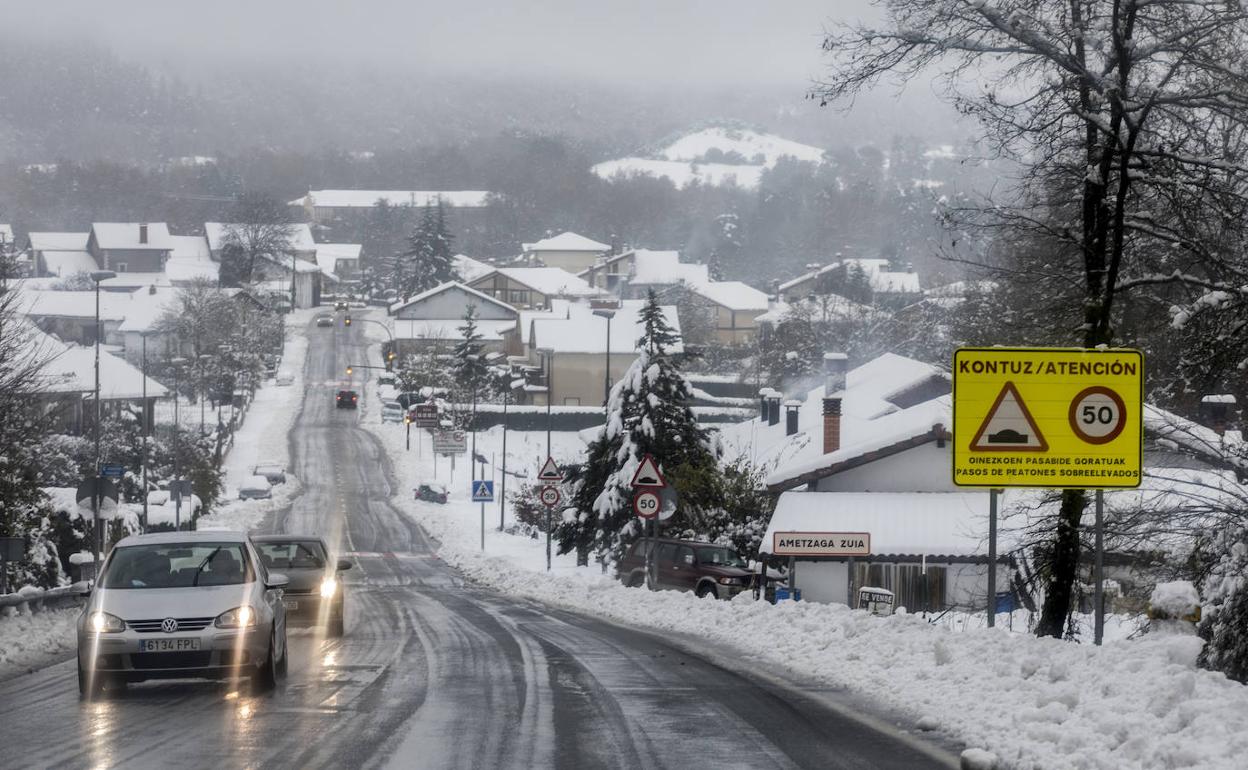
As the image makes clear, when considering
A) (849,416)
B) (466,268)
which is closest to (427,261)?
(466,268)

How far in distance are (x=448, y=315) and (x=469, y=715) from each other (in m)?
132

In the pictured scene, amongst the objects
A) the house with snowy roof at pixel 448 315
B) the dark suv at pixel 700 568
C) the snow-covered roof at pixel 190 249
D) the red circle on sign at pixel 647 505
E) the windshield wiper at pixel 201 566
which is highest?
the snow-covered roof at pixel 190 249

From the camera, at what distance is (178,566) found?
54.6 ft

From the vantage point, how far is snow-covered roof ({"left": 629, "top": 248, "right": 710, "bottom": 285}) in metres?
180

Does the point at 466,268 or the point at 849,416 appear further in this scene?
the point at 466,268

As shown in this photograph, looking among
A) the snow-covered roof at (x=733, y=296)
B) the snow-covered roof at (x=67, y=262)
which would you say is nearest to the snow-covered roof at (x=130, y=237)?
the snow-covered roof at (x=67, y=262)

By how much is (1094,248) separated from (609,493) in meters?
33.1

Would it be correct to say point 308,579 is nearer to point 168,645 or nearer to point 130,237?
point 168,645

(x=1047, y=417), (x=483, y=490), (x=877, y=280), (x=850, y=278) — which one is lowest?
(x=483, y=490)

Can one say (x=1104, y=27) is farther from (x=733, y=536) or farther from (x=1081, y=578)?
(x=733, y=536)

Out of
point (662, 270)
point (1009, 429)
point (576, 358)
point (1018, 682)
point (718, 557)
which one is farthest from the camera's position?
point (662, 270)

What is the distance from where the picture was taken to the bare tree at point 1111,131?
16.9 metres

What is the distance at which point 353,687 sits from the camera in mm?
15625

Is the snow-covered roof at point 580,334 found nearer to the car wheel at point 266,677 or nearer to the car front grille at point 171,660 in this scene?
the car wheel at point 266,677
